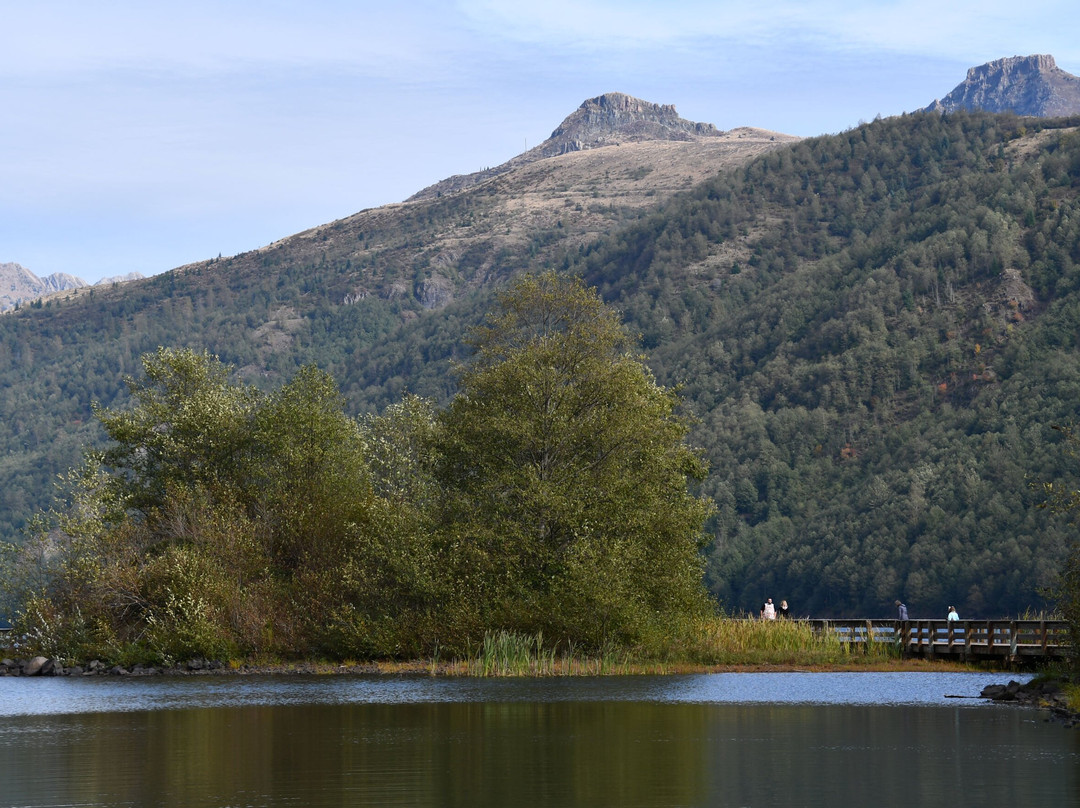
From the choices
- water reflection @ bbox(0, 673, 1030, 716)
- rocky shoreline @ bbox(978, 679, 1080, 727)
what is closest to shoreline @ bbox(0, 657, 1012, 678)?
water reflection @ bbox(0, 673, 1030, 716)

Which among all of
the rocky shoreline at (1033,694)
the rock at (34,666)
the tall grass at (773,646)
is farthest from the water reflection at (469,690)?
the rock at (34,666)

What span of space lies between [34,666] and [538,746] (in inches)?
1591

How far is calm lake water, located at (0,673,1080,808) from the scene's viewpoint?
80.9 feet

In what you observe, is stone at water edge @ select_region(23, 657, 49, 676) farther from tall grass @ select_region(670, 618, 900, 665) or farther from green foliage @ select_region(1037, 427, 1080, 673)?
green foliage @ select_region(1037, 427, 1080, 673)

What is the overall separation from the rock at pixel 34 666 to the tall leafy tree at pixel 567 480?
21587mm

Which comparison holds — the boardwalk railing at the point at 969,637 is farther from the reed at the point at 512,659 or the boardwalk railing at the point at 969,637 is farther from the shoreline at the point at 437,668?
the reed at the point at 512,659

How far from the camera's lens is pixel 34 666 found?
210ft

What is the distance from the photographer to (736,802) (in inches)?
920

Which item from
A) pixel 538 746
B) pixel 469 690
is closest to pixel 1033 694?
pixel 469 690

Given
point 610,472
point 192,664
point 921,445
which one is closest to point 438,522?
point 610,472

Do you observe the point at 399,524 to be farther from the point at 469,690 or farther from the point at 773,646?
the point at 773,646

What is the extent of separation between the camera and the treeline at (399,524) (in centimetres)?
5781

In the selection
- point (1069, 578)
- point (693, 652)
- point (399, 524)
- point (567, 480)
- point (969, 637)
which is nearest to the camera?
point (1069, 578)

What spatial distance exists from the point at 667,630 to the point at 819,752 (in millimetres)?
28898
